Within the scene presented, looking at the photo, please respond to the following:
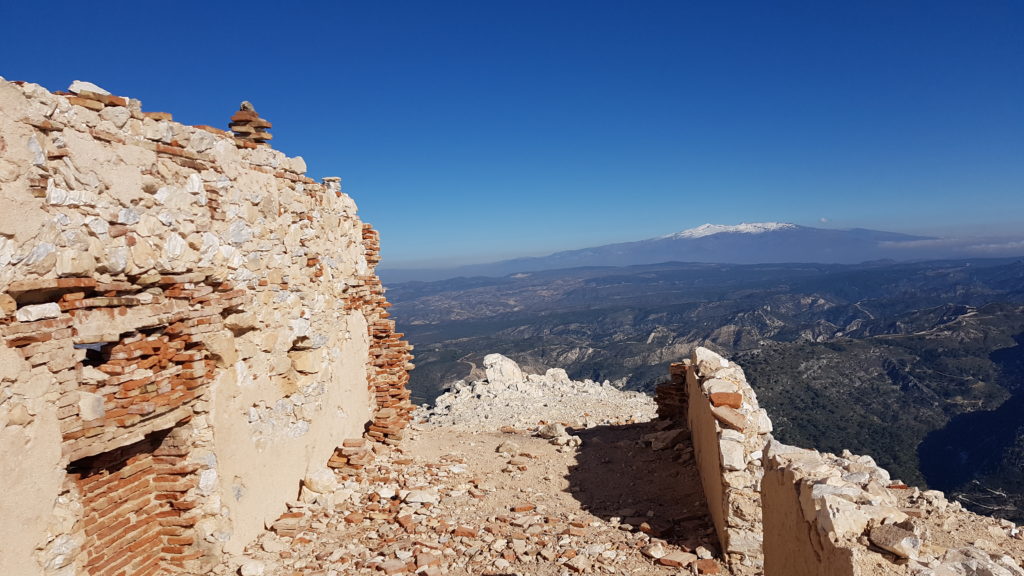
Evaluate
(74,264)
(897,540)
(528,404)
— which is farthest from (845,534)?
(528,404)

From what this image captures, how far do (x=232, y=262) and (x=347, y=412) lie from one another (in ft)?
11.8

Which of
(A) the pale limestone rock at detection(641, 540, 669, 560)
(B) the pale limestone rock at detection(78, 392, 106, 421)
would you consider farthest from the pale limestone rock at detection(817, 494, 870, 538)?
(B) the pale limestone rock at detection(78, 392, 106, 421)

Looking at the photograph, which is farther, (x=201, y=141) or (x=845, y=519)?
(x=201, y=141)

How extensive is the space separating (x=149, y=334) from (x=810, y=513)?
5838 millimetres

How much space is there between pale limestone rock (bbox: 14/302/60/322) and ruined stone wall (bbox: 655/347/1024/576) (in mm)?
5678

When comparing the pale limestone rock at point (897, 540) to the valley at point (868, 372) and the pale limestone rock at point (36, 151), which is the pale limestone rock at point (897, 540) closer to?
the pale limestone rock at point (36, 151)

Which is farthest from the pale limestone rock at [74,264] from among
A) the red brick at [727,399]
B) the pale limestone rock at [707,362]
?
the pale limestone rock at [707,362]

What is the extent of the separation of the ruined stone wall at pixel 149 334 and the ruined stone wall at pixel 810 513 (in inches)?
212

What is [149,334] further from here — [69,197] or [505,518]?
[505,518]

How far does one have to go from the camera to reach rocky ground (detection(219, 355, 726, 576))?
240 inches

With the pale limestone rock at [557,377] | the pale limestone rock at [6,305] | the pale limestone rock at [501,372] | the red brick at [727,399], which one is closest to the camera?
the pale limestone rock at [6,305]

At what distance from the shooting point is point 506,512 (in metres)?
7.51

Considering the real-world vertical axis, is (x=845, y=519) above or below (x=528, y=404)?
above

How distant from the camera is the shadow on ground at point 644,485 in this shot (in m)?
6.91
